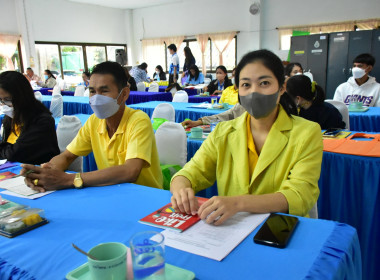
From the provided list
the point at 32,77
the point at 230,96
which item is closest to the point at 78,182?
the point at 230,96

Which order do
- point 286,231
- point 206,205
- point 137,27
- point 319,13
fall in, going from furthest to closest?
point 137,27, point 319,13, point 206,205, point 286,231

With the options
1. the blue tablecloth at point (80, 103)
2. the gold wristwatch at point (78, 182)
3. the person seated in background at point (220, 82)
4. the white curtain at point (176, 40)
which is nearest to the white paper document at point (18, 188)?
the gold wristwatch at point (78, 182)

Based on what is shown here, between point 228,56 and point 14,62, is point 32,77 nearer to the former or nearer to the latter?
point 14,62

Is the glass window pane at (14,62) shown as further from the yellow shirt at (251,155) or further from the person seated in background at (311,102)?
the yellow shirt at (251,155)

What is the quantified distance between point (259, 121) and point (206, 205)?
1.90 feet

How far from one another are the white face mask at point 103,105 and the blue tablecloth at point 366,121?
3.10 metres

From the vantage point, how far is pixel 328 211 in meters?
2.25

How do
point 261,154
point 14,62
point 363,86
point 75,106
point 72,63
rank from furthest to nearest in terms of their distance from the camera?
point 72,63 < point 14,62 < point 75,106 < point 363,86 < point 261,154

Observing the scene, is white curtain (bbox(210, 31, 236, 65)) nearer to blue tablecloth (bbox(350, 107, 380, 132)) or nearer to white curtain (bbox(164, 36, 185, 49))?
white curtain (bbox(164, 36, 185, 49))

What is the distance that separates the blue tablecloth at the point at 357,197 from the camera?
197 centimetres

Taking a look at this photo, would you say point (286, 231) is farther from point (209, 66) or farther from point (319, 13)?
point (209, 66)

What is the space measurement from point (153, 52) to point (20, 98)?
11874 mm

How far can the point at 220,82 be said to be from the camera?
23.1ft

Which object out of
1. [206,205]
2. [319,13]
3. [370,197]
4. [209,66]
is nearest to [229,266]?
[206,205]
